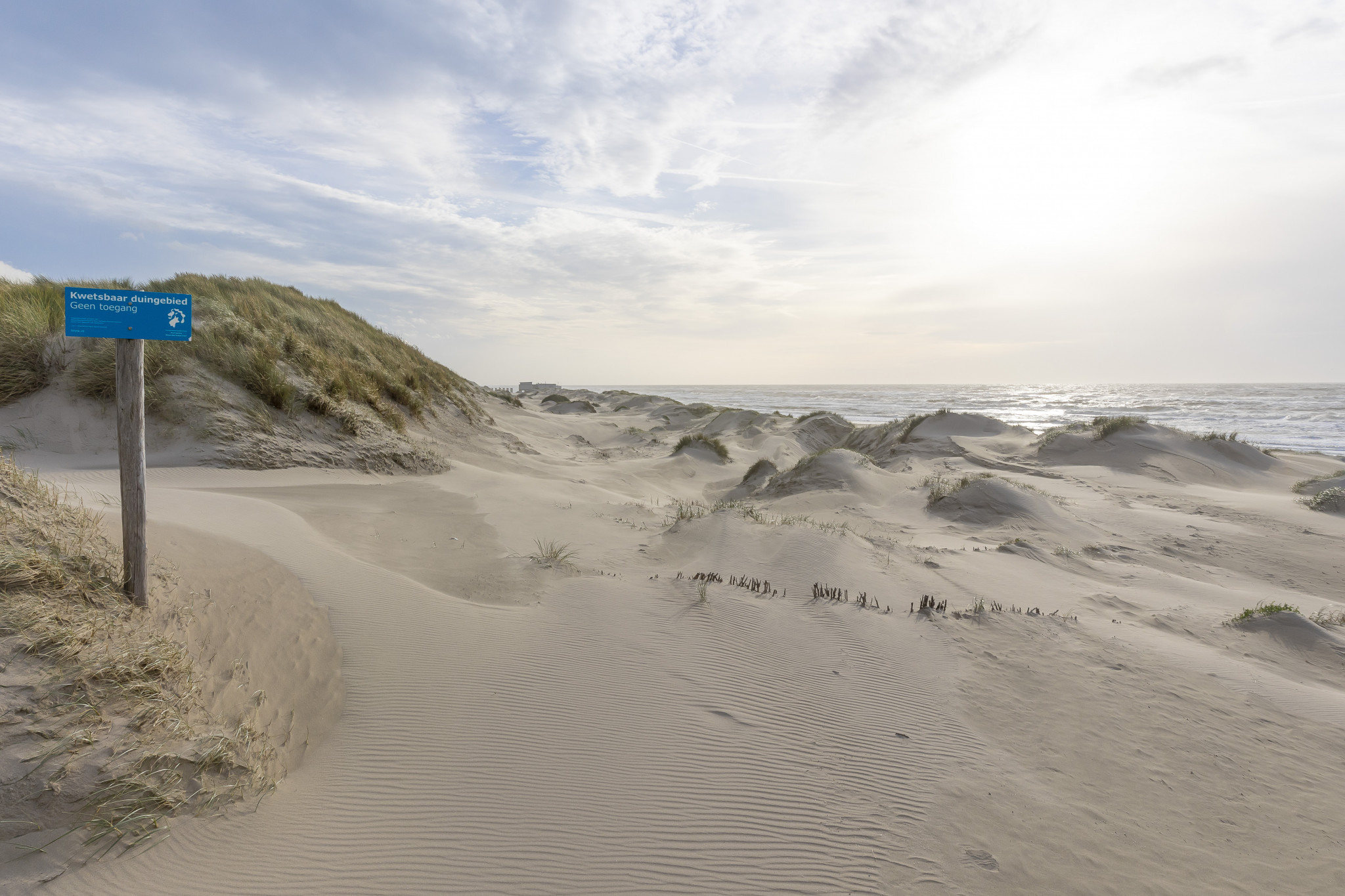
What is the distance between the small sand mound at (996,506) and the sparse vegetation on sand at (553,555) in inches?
270

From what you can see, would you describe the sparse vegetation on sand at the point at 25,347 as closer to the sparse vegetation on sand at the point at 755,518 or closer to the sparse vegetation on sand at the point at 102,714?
the sparse vegetation on sand at the point at 102,714

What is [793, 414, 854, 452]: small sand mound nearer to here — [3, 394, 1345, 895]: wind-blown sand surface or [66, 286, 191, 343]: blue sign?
[3, 394, 1345, 895]: wind-blown sand surface

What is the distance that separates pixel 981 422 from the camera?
18938 mm

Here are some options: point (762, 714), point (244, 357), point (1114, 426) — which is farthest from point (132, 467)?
point (1114, 426)

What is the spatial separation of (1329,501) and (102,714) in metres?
16.2

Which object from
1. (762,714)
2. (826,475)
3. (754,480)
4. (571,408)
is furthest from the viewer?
(571,408)

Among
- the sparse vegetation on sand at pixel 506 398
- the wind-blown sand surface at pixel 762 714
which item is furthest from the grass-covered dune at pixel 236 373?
the sparse vegetation on sand at pixel 506 398

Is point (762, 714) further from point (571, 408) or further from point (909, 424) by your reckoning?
point (571, 408)

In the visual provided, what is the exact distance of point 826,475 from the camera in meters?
12.0

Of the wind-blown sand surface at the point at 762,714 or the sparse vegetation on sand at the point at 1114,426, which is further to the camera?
the sparse vegetation on sand at the point at 1114,426

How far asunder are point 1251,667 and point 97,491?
10.4m

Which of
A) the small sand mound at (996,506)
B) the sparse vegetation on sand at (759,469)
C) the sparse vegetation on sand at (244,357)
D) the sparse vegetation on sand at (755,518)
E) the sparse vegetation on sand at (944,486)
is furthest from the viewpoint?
the sparse vegetation on sand at (759,469)

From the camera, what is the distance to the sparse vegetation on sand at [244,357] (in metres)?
7.96

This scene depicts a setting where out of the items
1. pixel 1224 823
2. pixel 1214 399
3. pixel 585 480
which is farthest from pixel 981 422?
pixel 1214 399
